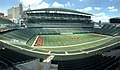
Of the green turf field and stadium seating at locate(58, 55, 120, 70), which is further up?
stadium seating at locate(58, 55, 120, 70)

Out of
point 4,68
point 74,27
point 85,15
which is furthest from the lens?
point 85,15

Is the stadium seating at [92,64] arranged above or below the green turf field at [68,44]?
above

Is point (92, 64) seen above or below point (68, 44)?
above

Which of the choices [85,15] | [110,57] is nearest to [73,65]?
Result: [110,57]

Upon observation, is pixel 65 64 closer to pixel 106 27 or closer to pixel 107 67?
pixel 107 67

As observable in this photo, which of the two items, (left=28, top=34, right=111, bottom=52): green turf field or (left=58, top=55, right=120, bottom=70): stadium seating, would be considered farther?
(left=28, top=34, right=111, bottom=52): green turf field

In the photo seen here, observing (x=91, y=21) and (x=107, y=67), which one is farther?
(x=91, y=21)

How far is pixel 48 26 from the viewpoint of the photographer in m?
95.2

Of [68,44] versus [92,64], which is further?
[68,44]

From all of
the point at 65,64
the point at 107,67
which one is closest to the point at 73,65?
the point at 65,64

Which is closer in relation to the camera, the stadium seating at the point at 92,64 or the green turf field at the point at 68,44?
the stadium seating at the point at 92,64

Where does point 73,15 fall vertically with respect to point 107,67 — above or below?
above

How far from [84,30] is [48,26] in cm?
2451

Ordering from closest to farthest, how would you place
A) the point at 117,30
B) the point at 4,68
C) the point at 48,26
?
the point at 4,68 → the point at 117,30 → the point at 48,26
